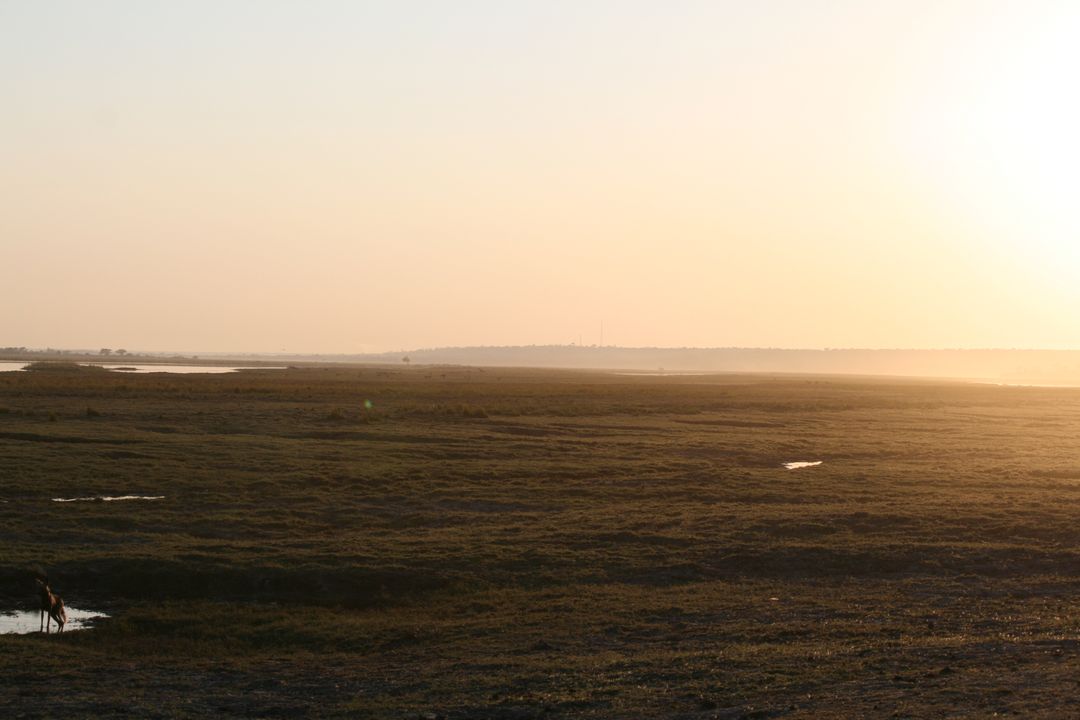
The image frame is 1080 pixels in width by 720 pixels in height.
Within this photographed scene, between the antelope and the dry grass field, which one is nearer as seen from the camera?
the dry grass field

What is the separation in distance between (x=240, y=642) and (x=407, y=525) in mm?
9993

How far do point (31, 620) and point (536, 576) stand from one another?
8.98 m

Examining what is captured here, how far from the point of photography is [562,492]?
3180 centimetres

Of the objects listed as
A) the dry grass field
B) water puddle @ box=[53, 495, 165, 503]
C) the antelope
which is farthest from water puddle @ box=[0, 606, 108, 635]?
water puddle @ box=[53, 495, 165, 503]

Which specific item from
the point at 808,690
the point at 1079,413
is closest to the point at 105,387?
the point at 1079,413

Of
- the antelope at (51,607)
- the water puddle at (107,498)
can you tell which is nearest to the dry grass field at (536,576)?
the antelope at (51,607)

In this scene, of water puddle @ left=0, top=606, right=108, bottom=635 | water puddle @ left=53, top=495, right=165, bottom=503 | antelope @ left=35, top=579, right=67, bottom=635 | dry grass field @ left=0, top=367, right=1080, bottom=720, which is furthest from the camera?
water puddle @ left=53, top=495, right=165, bottom=503

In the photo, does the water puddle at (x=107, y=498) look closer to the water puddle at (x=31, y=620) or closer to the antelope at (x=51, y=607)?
the water puddle at (x=31, y=620)

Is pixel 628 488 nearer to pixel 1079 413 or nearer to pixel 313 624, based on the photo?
pixel 313 624

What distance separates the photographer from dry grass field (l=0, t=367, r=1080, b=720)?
43.7 ft

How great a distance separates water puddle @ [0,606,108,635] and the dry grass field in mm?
445

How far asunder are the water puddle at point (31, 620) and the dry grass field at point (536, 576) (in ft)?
1.46

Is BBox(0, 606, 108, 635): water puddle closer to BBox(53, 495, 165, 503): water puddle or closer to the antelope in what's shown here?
the antelope

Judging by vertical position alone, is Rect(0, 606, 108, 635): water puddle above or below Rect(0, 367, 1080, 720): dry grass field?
below
